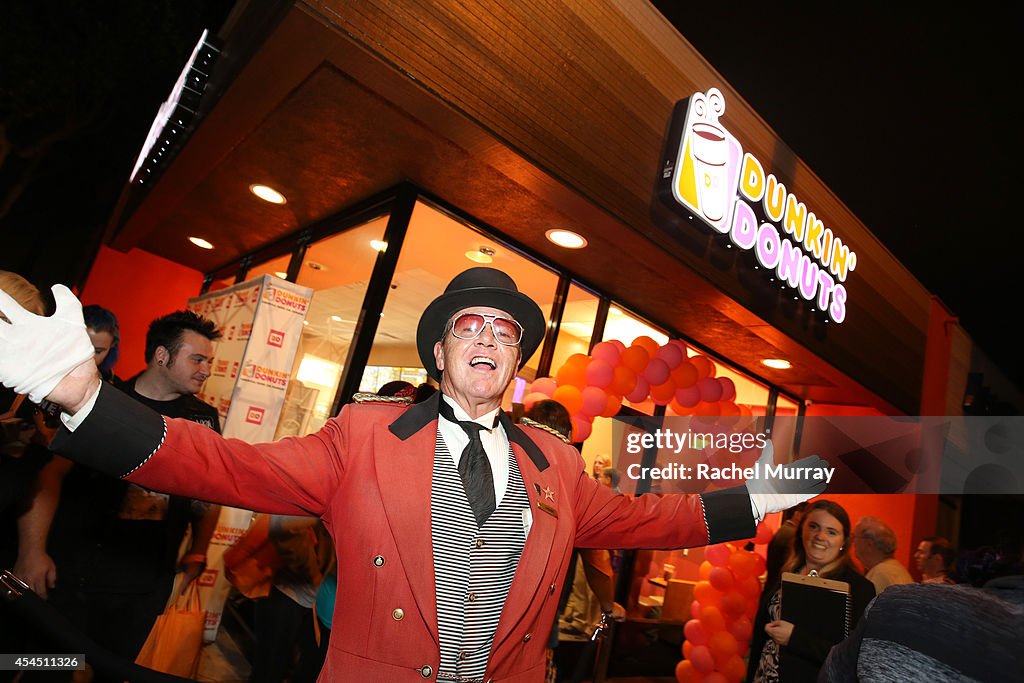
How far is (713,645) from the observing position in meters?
4.82

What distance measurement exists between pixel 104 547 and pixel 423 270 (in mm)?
3126

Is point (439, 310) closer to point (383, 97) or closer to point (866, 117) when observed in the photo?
point (383, 97)

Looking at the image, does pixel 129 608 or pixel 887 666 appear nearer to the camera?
pixel 887 666

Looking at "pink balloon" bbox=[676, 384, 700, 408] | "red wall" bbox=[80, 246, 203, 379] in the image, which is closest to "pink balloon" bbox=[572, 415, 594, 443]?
"pink balloon" bbox=[676, 384, 700, 408]

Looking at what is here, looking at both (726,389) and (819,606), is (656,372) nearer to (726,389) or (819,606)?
(726,389)

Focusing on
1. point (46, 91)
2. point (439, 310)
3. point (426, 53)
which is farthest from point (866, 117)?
point (46, 91)

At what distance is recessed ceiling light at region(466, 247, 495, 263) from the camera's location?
17.7 ft

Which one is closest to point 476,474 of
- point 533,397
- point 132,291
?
point 533,397

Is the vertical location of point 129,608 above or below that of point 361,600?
below

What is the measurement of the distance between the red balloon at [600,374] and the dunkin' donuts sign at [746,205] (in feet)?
4.49

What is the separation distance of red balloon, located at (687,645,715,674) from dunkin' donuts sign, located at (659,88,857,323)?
10.9ft

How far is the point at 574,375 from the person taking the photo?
4996mm

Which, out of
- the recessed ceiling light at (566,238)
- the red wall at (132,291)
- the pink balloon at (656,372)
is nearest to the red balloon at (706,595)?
the pink balloon at (656,372)

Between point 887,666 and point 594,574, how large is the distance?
A: 2.80m
